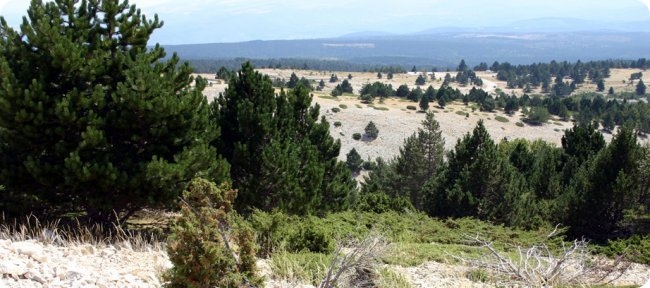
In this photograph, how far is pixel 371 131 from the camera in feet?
215

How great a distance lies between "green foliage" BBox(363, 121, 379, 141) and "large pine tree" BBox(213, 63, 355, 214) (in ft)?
160

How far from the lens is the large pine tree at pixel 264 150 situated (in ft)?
45.9

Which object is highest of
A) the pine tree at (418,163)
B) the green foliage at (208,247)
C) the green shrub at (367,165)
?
the green foliage at (208,247)

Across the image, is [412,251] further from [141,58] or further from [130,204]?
[141,58]

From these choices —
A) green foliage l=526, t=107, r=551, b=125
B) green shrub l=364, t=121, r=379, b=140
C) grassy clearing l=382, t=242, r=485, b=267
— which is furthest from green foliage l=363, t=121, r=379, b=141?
grassy clearing l=382, t=242, r=485, b=267

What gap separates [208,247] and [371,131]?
60835mm

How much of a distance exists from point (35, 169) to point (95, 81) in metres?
2.08

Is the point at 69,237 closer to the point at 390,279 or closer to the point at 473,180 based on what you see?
the point at 390,279

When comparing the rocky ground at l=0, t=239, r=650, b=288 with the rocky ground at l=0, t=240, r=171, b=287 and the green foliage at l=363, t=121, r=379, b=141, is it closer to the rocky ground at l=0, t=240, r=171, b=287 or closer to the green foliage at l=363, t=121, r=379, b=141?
the rocky ground at l=0, t=240, r=171, b=287

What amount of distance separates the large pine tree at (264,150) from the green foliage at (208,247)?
7788 millimetres

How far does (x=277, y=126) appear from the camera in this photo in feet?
51.6

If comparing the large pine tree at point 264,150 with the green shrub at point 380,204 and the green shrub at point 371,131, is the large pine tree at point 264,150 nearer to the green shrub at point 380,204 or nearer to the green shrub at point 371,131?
the green shrub at point 380,204

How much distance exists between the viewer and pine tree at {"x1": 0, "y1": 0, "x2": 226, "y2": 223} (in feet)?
30.2

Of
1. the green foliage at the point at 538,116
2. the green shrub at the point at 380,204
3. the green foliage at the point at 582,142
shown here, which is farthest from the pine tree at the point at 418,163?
the green foliage at the point at 538,116
